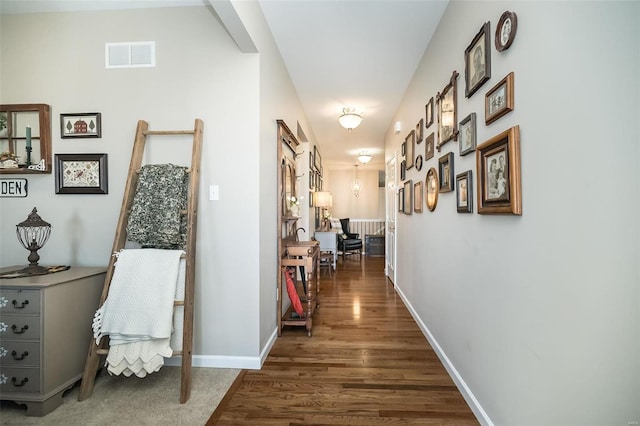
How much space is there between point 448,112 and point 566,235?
1450mm

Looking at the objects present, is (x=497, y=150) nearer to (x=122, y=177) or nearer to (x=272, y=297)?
(x=272, y=297)

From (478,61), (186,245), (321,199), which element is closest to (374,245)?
(321,199)

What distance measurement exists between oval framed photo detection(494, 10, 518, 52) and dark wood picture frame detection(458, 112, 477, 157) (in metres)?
0.41

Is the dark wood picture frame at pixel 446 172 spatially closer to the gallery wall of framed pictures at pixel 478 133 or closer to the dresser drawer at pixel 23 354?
the gallery wall of framed pictures at pixel 478 133

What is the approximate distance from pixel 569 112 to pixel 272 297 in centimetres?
246

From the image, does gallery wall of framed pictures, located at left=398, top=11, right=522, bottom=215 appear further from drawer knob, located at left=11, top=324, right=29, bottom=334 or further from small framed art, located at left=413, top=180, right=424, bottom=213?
drawer knob, located at left=11, top=324, right=29, bottom=334

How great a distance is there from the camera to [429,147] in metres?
2.89

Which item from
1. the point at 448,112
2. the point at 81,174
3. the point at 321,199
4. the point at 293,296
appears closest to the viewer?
the point at 448,112

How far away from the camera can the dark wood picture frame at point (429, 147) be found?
2.78 metres

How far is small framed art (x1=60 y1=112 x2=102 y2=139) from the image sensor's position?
240cm

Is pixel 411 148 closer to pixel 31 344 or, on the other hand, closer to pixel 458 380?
pixel 458 380

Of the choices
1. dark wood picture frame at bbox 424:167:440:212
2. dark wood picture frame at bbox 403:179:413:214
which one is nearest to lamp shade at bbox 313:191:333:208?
dark wood picture frame at bbox 403:179:413:214

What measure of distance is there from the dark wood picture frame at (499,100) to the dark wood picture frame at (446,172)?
2.01 feet

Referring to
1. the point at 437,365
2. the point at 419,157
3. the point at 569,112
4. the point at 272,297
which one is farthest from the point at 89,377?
the point at 419,157
